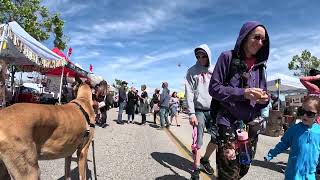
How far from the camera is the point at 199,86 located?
7066mm

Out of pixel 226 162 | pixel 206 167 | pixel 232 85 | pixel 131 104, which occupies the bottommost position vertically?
pixel 206 167

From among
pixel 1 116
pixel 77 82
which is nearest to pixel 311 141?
pixel 1 116

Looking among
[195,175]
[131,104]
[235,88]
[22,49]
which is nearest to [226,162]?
[235,88]

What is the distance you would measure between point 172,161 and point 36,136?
489 centimetres

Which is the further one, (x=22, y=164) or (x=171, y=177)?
(x=171, y=177)

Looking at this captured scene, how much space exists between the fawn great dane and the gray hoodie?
2.29 m

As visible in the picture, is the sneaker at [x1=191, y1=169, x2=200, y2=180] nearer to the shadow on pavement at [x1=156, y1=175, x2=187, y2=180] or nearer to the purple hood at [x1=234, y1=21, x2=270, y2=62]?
the shadow on pavement at [x1=156, y1=175, x2=187, y2=180]

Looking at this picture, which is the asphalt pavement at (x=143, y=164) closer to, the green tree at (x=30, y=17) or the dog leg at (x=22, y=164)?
the dog leg at (x=22, y=164)

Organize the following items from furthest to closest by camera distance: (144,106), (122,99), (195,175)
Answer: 1. (144,106)
2. (122,99)
3. (195,175)

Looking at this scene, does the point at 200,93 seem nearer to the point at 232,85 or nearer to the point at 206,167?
the point at 206,167

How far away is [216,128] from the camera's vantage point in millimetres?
4020

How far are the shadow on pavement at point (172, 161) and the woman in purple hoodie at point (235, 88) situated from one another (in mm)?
3219

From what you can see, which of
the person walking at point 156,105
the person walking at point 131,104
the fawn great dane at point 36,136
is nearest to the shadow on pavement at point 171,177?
the fawn great dane at point 36,136

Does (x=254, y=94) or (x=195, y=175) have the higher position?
(x=254, y=94)
